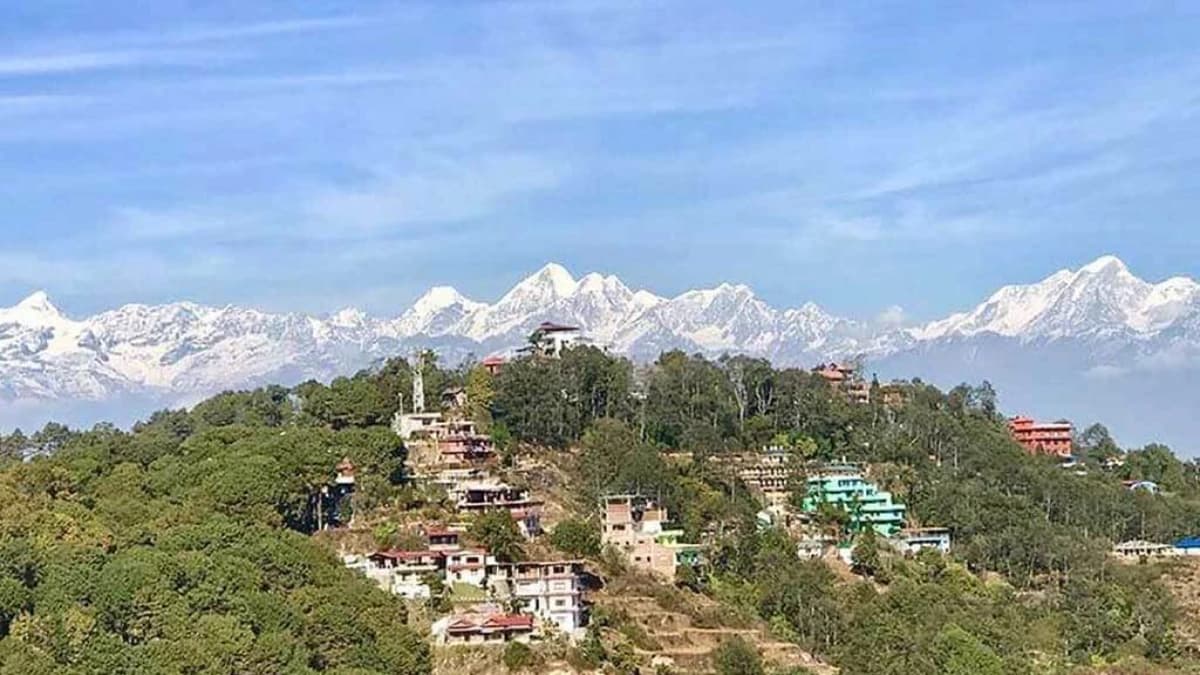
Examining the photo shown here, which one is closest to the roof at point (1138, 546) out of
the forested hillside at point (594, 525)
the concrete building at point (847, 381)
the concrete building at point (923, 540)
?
the forested hillside at point (594, 525)

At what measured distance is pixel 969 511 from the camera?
2021 inches

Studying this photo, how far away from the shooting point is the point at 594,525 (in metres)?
42.9

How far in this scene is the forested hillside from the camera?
3048 centimetres

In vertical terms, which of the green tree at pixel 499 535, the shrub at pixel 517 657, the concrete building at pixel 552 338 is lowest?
the shrub at pixel 517 657

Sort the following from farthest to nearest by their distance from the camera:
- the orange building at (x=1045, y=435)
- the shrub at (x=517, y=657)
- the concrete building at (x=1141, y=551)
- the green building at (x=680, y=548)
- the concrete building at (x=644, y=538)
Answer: the orange building at (x=1045, y=435) < the concrete building at (x=1141, y=551) < the green building at (x=680, y=548) < the concrete building at (x=644, y=538) < the shrub at (x=517, y=657)

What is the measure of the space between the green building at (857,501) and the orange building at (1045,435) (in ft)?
61.3

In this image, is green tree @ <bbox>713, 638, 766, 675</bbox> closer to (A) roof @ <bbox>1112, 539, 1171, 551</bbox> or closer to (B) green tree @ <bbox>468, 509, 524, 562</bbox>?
(B) green tree @ <bbox>468, 509, 524, 562</bbox>

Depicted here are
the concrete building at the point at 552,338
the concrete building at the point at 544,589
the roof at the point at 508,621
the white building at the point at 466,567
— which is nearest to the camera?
the roof at the point at 508,621

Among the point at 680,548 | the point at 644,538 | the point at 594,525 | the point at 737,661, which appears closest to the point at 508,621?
the point at 737,661

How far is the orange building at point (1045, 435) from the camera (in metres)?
69.2

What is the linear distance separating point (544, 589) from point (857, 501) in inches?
672

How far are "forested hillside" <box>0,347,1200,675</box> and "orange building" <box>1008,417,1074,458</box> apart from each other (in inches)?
126

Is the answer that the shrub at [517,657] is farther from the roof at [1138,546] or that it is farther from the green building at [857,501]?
the roof at [1138,546]

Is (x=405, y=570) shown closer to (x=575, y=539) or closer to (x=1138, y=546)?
(x=575, y=539)
